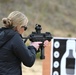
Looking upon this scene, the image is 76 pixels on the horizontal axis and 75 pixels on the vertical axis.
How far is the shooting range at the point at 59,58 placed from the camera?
5.96 metres

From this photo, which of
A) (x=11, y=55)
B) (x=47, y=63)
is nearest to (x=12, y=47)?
(x=11, y=55)

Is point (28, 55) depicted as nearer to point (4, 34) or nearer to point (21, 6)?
point (4, 34)

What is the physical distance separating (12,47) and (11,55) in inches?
3.4

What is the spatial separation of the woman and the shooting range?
1.90 metres

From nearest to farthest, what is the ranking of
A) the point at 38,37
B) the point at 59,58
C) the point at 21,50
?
the point at 21,50 < the point at 38,37 < the point at 59,58

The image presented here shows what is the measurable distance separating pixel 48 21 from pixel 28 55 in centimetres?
3000

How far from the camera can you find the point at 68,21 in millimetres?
35625

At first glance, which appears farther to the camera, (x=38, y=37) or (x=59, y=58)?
(x=59, y=58)

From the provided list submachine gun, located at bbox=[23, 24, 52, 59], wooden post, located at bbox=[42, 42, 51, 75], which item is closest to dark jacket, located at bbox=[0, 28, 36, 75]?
submachine gun, located at bbox=[23, 24, 52, 59]

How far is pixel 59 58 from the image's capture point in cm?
600

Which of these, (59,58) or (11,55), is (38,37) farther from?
(59,58)

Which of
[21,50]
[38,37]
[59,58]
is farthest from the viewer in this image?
[59,58]

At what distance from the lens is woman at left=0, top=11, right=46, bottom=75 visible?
4051 mm

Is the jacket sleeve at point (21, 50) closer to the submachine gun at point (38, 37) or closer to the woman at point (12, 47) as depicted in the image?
the woman at point (12, 47)
